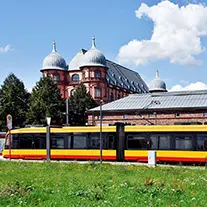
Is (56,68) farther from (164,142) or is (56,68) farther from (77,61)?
(164,142)

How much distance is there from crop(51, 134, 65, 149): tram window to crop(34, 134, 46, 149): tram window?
73cm

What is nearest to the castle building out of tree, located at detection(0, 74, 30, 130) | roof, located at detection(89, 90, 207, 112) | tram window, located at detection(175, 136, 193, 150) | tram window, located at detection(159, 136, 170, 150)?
tree, located at detection(0, 74, 30, 130)

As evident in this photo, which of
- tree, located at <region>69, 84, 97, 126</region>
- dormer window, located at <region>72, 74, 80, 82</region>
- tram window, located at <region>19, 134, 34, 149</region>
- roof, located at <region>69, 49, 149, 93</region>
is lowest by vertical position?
tram window, located at <region>19, 134, 34, 149</region>

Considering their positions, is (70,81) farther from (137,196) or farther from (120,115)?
(137,196)

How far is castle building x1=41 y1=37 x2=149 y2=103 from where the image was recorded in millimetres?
92688

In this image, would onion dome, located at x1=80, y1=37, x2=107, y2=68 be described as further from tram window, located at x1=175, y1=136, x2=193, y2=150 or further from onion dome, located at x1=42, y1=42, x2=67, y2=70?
tram window, located at x1=175, y1=136, x2=193, y2=150

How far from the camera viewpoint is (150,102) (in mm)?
55562

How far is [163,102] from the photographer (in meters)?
54.3

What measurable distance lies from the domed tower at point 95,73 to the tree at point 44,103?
28.0m

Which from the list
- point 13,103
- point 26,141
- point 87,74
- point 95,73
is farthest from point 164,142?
point 95,73

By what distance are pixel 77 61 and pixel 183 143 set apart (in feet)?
256

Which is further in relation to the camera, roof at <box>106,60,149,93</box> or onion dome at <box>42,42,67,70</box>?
roof at <box>106,60,149,93</box>

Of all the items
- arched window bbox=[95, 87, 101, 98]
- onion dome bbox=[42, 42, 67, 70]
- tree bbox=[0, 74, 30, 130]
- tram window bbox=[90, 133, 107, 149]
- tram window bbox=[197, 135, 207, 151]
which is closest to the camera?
tram window bbox=[197, 135, 207, 151]

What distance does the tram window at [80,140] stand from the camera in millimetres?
28516
